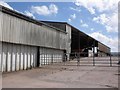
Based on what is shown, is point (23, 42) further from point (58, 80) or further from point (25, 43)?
point (58, 80)

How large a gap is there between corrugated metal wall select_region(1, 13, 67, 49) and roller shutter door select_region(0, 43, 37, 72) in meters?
0.50

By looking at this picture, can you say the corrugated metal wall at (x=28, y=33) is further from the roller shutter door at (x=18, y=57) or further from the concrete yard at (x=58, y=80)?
the concrete yard at (x=58, y=80)

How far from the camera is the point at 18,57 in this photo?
20562 mm

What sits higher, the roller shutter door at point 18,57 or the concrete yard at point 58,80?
the roller shutter door at point 18,57

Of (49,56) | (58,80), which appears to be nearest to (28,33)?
(49,56)

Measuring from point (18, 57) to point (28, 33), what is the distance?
279 cm

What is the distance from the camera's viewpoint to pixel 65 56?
1486 inches

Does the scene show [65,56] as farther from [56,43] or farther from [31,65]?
[31,65]

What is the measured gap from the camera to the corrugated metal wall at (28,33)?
18406mm

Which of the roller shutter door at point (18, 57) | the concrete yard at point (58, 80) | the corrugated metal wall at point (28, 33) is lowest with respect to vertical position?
the concrete yard at point (58, 80)

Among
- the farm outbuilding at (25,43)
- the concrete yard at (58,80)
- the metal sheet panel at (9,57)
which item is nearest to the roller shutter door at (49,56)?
the farm outbuilding at (25,43)

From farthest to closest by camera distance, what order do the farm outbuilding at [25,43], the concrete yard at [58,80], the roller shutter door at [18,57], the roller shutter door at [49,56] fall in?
the roller shutter door at [49,56]
the roller shutter door at [18,57]
the farm outbuilding at [25,43]
the concrete yard at [58,80]

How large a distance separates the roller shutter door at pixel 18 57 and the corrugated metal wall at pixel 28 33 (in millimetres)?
495

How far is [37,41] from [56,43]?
7.51m
